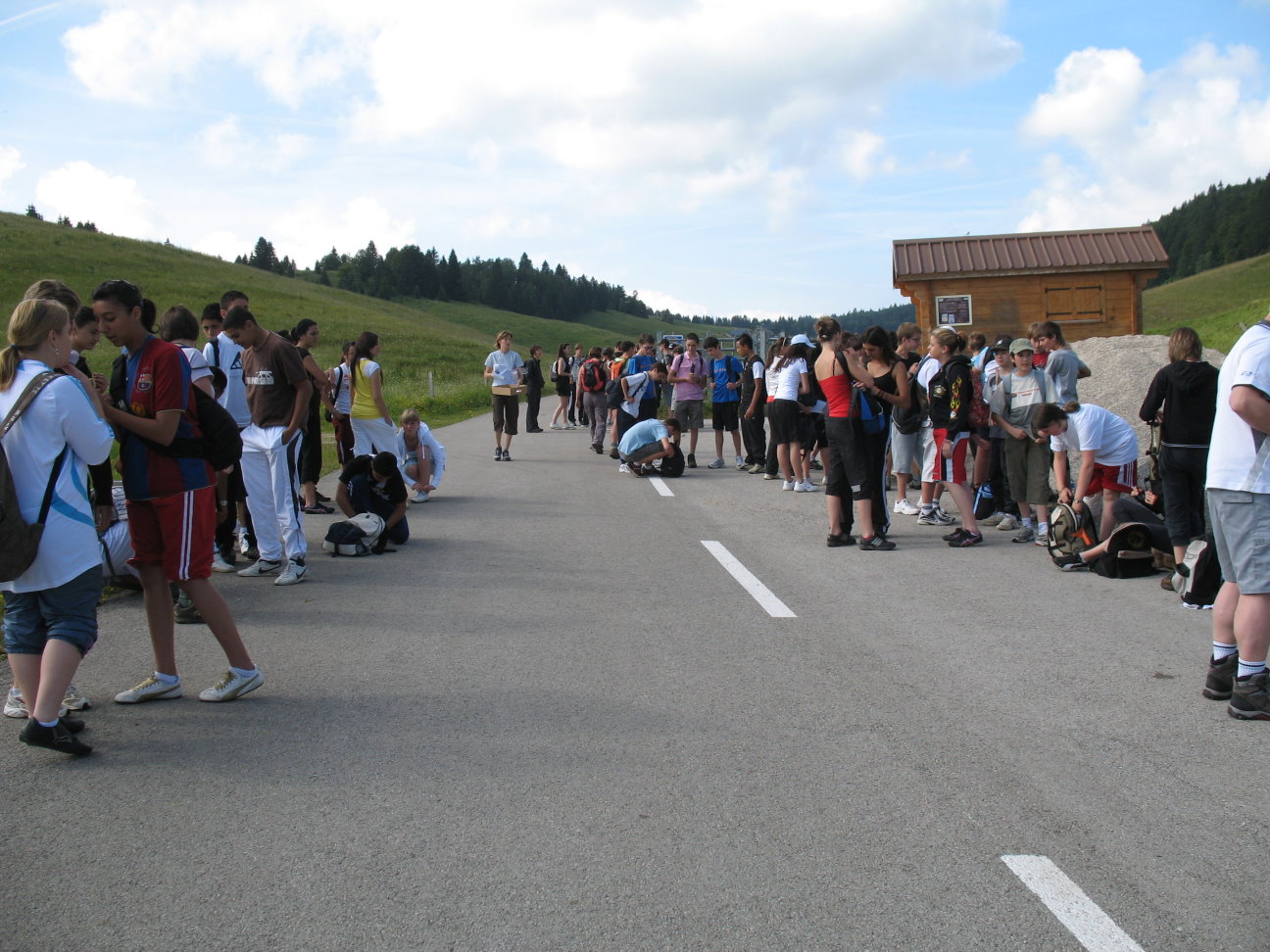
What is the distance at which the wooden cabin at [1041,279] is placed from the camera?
80.2 feet

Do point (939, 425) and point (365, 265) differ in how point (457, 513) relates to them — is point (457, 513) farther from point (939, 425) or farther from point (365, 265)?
point (365, 265)

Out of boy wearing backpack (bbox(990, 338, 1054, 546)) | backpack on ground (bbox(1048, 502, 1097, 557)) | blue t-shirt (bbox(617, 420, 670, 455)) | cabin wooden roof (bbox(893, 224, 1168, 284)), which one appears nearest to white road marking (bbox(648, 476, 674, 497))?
blue t-shirt (bbox(617, 420, 670, 455))

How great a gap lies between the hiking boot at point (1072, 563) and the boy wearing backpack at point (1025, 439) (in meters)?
1.04

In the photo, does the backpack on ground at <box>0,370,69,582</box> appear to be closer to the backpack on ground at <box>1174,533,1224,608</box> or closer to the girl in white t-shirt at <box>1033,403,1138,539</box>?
the backpack on ground at <box>1174,533,1224,608</box>

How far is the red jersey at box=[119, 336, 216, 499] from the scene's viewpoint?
500 cm

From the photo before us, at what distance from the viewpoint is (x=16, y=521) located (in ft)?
13.8

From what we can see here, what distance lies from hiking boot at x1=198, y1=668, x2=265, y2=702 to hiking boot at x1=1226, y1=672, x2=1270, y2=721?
4602 mm

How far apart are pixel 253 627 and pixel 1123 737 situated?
16.2 feet

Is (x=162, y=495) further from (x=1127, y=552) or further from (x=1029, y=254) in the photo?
(x=1029, y=254)

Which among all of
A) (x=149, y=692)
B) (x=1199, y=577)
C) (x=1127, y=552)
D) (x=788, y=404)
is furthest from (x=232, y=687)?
(x=788, y=404)

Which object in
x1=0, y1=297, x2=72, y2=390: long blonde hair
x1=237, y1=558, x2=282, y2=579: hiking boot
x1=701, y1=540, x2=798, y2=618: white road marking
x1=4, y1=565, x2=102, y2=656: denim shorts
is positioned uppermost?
x1=0, y1=297, x2=72, y2=390: long blonde hair

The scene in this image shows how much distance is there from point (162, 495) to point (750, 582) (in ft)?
14.5

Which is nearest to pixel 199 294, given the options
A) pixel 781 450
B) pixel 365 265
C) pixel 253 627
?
pixel 781 450

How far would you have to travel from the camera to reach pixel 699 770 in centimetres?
422
